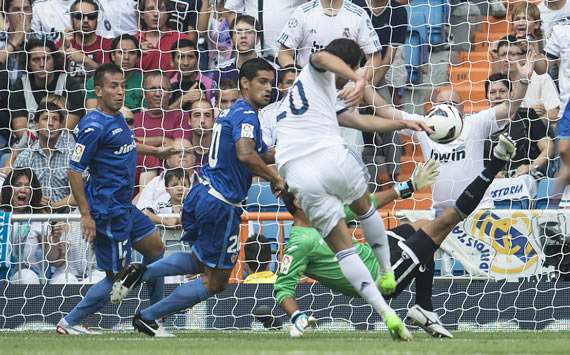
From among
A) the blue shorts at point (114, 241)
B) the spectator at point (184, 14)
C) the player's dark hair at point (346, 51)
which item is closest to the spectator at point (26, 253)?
the blue shorts at point (114, 241)

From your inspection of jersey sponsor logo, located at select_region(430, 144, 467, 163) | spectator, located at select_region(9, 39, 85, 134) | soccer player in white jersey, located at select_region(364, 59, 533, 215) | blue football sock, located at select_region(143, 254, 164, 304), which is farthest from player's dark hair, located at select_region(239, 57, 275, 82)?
spectator, located at select_region(9, 39, 85, 134)

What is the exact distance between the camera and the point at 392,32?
1285 centimetres

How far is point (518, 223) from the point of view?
11.0m

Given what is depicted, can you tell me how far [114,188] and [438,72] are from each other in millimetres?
5128

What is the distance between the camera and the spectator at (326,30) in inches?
485

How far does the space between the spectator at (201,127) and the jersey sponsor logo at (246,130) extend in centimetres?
378

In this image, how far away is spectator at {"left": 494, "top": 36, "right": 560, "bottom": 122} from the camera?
12.2 meters

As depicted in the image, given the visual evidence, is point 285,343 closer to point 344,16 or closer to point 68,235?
point 68,235

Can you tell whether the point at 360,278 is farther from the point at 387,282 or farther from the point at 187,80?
the point at 187,80

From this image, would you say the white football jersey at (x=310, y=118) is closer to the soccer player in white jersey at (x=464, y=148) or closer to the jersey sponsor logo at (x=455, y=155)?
the soccer player in white jersey at (x=464, y=148)

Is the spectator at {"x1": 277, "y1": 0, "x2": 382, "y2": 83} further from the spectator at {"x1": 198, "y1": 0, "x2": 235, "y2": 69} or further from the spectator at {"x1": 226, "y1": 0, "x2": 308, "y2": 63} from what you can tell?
the spectator at {"x1": 198, "y1": 0, "x2": 235, "y2": 69}

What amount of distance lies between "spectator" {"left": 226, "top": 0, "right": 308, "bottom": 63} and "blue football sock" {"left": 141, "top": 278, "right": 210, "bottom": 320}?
469 cm

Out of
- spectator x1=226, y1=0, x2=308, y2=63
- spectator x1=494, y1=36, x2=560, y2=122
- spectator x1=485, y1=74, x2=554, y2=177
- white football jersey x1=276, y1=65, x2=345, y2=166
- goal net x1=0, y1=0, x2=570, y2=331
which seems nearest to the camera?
white football jersey x1=276, y1=65, x2=345, y2=166

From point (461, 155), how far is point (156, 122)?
3328 millimetres
